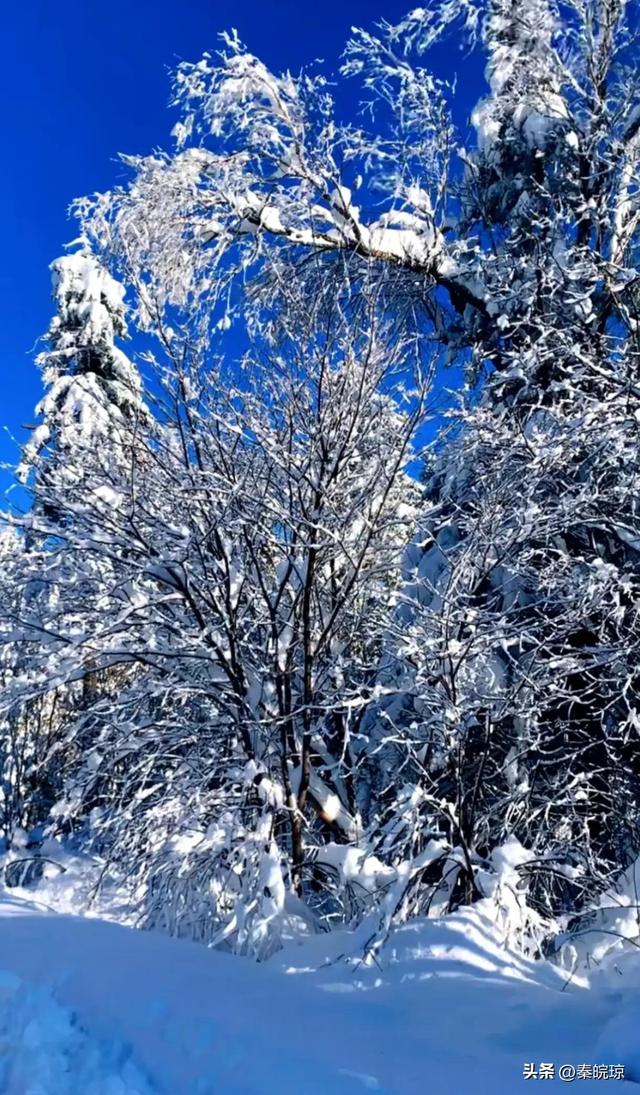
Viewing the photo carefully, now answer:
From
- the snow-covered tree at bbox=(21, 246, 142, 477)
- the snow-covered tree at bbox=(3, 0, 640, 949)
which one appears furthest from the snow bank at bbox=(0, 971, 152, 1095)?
the snow-covered tree at bbox=(21, 246, 142, 477)

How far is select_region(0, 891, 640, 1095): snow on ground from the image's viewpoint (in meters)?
2.35

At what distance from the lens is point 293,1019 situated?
2850 millimetres

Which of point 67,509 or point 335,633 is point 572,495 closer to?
point 335,633

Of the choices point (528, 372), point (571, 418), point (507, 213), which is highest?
point (507, 213)

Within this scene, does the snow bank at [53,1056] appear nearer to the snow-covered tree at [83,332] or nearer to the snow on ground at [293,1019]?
the snow on ground at [293,1019]

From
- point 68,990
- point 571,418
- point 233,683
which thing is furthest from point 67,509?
point 571,418

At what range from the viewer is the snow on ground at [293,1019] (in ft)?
7.72

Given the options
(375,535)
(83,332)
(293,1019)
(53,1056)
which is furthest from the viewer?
(83,332)

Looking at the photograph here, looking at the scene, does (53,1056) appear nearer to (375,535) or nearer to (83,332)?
(375,535)

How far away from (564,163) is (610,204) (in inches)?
38.3

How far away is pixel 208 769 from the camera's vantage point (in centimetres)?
548

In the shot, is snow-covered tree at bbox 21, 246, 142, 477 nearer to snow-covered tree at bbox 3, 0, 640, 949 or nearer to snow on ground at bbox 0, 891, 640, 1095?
snow-covered tree at bbox 3, 0, 640, 949

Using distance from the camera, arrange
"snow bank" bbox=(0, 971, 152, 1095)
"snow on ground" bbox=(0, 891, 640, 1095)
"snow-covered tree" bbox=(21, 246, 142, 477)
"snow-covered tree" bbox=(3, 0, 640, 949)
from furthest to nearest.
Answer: "snow-covered tree" bbox=(21, 246, 142, 477) → "snow-covered tree" bbox=(3, 0, 640, 949) → "snow bank" bbox=(0, 971, 152, 1095) → "snow on ground" bbox=(0, 891, 640, 1095)

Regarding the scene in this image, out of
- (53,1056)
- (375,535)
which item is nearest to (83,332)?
(375,535)
